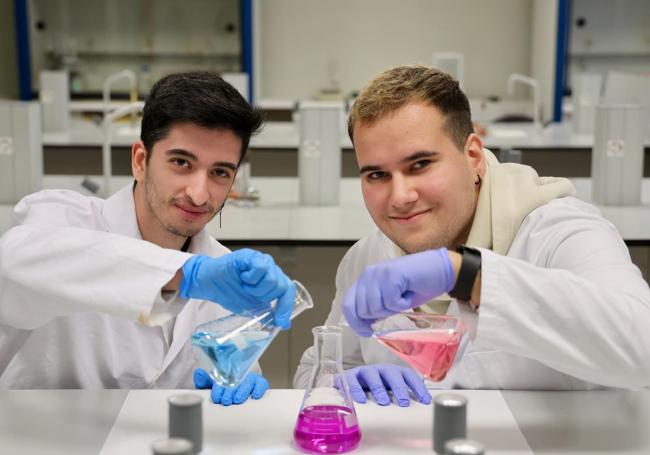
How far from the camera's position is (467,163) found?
1.77m

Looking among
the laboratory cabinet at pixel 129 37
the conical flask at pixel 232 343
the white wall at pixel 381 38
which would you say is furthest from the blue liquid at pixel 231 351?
the laboratory cabinet at pixel 129 37

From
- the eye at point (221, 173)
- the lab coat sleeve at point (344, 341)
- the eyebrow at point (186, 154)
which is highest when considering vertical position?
the eyebrow at point (186, 154)

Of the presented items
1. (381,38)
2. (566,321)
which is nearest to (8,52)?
(381,38)

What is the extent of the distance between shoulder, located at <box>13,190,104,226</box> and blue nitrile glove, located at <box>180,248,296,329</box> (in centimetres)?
46

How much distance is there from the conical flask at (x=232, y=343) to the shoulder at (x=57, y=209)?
55 cm

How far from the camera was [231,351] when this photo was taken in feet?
4.38

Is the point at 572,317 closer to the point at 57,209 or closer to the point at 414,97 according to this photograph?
the point at 414,97

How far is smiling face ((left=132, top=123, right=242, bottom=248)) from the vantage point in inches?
71.4

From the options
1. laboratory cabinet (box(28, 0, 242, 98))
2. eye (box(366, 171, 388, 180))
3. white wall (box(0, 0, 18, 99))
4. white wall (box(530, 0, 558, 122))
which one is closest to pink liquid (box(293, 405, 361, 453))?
eye (box(366, 171, 388, 180))

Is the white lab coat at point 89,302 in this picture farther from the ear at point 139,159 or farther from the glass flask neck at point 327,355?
the glass flask neck at point 327,355

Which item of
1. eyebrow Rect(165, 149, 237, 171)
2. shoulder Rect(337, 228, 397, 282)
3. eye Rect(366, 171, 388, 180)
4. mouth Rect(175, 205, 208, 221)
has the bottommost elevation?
shoulder Rect(337, 228, 397, 282)

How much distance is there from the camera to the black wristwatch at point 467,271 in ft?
4.49

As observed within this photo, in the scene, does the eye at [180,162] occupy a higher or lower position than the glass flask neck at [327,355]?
higher

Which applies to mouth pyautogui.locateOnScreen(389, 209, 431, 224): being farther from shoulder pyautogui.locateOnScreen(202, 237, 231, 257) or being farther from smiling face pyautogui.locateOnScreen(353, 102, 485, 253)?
shoulder pyautogui.locateOnScreen(202, 237, 231, 257)
